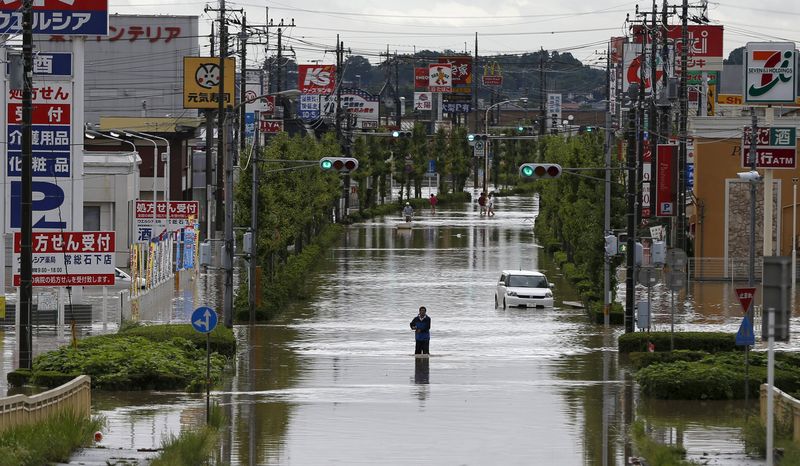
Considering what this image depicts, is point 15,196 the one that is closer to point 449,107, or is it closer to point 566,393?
point 566,393

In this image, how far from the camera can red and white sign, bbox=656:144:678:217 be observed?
54.8 m

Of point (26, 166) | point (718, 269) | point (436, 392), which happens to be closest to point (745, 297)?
point (436, 392)

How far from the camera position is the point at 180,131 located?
7675cm

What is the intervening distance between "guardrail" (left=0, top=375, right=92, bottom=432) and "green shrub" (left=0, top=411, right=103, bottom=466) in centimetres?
22

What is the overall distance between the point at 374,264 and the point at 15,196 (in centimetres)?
2542

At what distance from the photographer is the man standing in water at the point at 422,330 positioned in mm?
35422

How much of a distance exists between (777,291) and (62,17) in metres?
29.3

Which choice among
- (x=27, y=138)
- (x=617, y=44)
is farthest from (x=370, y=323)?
A: (x=617, y=44)

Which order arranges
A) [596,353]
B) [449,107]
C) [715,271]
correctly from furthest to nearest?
[449,107]
[715,271]
[596,353]

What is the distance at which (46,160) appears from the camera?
4106 centimetres

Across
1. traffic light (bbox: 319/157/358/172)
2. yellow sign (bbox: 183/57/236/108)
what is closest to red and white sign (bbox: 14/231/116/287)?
traffic light (bbox: 319/157/358/172)

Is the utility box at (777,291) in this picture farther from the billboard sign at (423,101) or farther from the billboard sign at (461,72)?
the billboard sign at (423,101)

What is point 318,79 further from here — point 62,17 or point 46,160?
point 46,160

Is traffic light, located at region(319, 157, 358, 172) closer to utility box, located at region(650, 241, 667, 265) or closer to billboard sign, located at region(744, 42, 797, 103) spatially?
utility box, located at region(650, 241, 667, 265)
